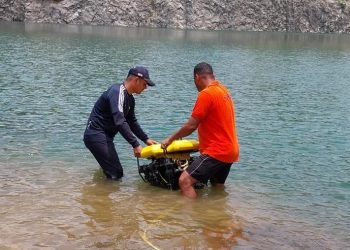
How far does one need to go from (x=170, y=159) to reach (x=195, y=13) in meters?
101

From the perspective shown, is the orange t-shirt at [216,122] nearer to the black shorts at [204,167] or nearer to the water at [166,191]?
the black shorts at [204,167]

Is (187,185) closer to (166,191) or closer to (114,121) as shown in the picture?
(166,191)

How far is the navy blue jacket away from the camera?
1041cm

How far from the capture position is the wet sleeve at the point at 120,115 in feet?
Result: 34.0

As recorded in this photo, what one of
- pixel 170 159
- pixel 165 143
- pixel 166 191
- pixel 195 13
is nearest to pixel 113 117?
pixel 165 143

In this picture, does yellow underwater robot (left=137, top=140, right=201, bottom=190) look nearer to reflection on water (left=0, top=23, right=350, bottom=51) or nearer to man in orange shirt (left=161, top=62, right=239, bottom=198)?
man in orange shirt (left=161, top=62, right=239, bottom=198)

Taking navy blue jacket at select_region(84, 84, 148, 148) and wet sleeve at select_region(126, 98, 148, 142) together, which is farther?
wet sleeve at select_region(126, 98, 148, 142)

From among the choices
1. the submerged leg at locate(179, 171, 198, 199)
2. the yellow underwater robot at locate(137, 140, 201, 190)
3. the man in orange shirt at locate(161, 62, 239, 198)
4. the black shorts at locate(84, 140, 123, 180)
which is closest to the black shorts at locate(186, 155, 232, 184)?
the man in orange shirt at locate(161, 62, 239, 198)

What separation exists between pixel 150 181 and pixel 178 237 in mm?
2819

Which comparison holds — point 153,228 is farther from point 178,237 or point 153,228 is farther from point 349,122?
point 349,122

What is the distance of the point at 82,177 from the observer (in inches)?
470

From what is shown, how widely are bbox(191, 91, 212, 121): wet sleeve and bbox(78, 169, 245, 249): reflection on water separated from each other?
1.85 m

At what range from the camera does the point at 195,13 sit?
10850cm

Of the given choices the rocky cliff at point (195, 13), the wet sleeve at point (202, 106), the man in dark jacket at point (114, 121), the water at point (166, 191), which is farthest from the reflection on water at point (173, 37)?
the wet sleeve at point (202, 106)
